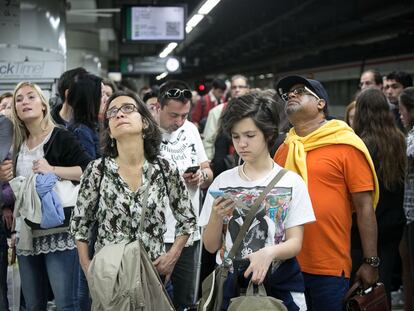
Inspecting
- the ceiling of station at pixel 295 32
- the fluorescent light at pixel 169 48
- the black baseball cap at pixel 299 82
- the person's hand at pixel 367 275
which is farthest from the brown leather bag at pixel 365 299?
the fluorescent light at pixel 169 48

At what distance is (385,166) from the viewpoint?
13.2 feet

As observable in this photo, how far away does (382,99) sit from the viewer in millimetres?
4109

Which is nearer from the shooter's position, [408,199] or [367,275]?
[367,275]

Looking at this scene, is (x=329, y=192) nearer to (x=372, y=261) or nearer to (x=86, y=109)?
→ (x=372, y=261)

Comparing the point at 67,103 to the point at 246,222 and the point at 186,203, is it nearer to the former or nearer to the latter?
the point at 186,203

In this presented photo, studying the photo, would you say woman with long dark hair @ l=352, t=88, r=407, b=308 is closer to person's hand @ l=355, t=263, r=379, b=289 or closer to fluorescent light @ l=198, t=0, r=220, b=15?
person's hand @ l=355, t=263, r=379, b=289

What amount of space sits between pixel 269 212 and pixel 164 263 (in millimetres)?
686

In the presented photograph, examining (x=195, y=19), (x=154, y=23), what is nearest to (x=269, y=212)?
(x=195, y=19)

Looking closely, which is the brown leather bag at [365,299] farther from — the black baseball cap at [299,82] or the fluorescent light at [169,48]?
the fluorescent light at [169,48]

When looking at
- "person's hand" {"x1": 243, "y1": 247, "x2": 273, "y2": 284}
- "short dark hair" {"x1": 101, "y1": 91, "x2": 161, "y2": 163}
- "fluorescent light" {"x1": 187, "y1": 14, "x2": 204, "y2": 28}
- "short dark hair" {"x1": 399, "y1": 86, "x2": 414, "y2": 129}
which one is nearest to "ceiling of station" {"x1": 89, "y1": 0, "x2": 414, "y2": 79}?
"fluorescent light" {"x1": 187, "y1": 14, "x2": 204, "y2": 28}

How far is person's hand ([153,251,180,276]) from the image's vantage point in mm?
3068

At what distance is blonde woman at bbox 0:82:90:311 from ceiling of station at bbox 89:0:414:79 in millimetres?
8081

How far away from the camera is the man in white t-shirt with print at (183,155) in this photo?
4.03 metres

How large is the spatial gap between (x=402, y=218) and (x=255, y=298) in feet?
6.35
